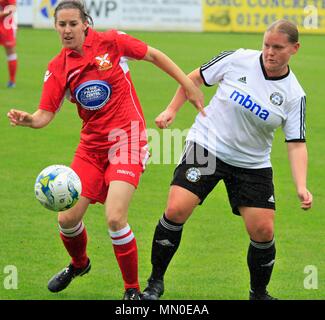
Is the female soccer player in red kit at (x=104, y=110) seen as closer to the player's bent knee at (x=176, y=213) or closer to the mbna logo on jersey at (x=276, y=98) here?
the player's bent knee at (x=176, y=213)

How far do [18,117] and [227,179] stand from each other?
1660 millimetres

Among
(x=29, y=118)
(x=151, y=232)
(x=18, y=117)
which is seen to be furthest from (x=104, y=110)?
(x=151, y=232)

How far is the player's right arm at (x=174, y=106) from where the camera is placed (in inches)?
279

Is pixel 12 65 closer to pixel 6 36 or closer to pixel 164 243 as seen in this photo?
pixel 6 36

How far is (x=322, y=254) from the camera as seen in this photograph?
8742mm

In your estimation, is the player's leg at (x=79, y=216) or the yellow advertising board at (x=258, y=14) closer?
the player's leg at (x=79, y=216)

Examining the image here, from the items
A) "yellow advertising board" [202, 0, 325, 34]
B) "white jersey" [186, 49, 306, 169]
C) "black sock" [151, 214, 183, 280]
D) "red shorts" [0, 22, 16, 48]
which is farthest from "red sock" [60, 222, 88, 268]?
"yellow advertising board" [202, 0, 325, 34]

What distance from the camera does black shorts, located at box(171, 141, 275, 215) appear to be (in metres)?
7.14

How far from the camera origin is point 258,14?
30.2 meters

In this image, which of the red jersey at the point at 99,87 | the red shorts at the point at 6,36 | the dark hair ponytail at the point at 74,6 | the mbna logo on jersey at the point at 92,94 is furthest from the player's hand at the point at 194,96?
the red shorts at the point at 6,36

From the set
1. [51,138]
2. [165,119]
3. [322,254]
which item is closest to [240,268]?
[322,254]

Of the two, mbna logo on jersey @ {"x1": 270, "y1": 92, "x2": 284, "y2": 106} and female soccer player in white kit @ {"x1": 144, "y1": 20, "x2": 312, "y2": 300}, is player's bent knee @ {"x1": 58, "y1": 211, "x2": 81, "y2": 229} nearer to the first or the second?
female soccer player in white kit @ {"x1": 144, "y1": 20, "x2": 312, "y2": 300}

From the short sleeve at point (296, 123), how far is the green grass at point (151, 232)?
1.31 meters

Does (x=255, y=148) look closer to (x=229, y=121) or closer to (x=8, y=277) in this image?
(x=229, y=121)
